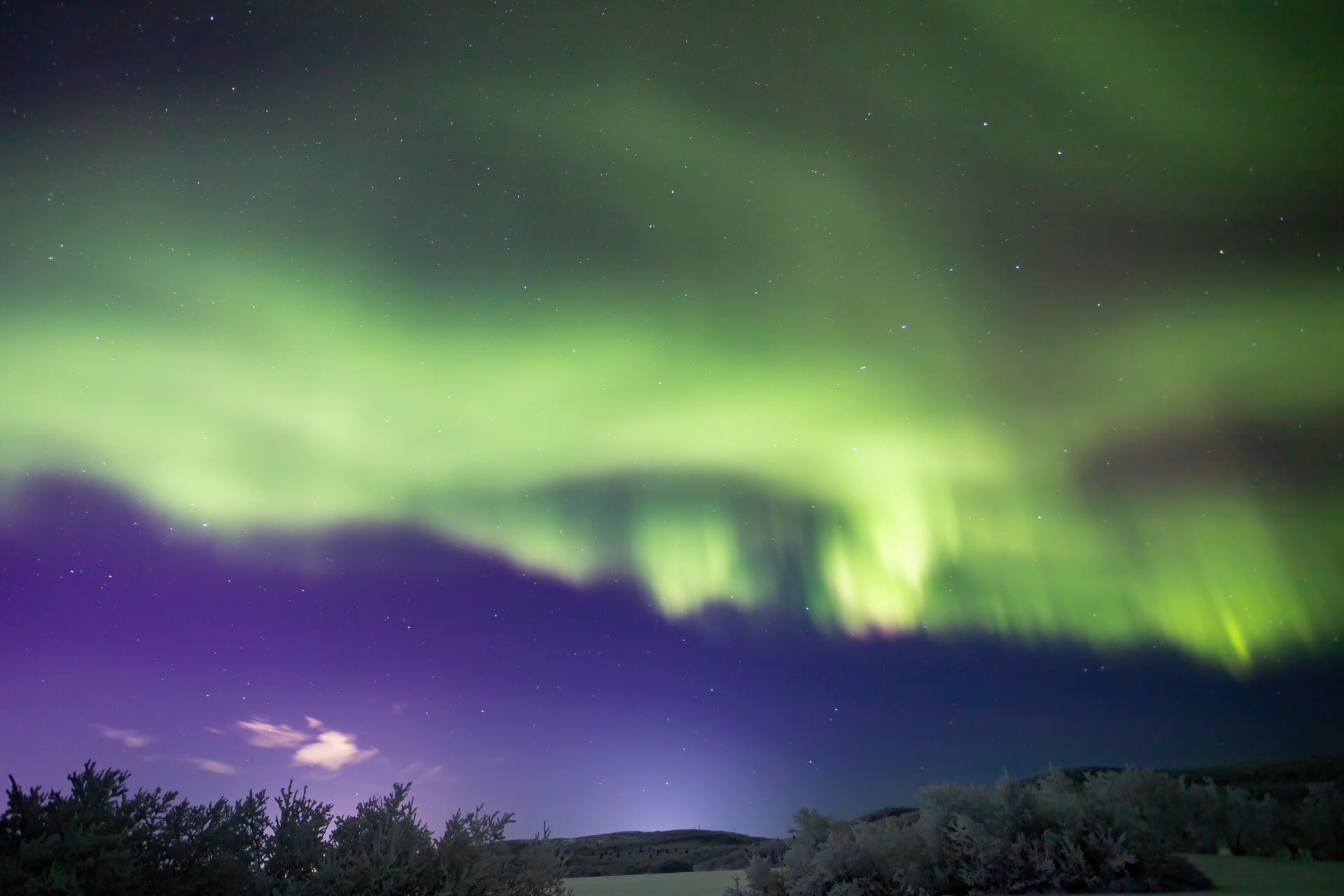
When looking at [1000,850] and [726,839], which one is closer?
[1000,850]

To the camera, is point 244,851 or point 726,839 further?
point 726,839

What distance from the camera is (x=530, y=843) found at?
22.3ft

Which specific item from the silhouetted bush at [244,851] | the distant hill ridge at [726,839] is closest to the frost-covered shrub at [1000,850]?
the distant hill ridge at [726,839]

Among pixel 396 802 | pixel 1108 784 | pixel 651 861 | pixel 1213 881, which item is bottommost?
pixel 651 861

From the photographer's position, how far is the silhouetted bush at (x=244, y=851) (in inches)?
212

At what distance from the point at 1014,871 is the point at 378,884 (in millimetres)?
6549

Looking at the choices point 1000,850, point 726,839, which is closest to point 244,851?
point 1000,850

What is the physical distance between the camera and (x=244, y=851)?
654 centimetres

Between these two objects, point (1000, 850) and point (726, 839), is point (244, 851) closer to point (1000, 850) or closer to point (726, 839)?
point (1000, 850)

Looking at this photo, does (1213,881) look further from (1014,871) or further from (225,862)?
(225,862)

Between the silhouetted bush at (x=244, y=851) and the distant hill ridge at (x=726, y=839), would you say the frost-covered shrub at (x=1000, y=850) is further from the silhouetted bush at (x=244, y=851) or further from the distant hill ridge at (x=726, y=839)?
the silhouetted bush at (x=244, y=851)

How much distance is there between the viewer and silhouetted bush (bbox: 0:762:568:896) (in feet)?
17.7

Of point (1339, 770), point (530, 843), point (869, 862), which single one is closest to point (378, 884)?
point (530, 843)

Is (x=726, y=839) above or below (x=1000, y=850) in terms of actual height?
below
